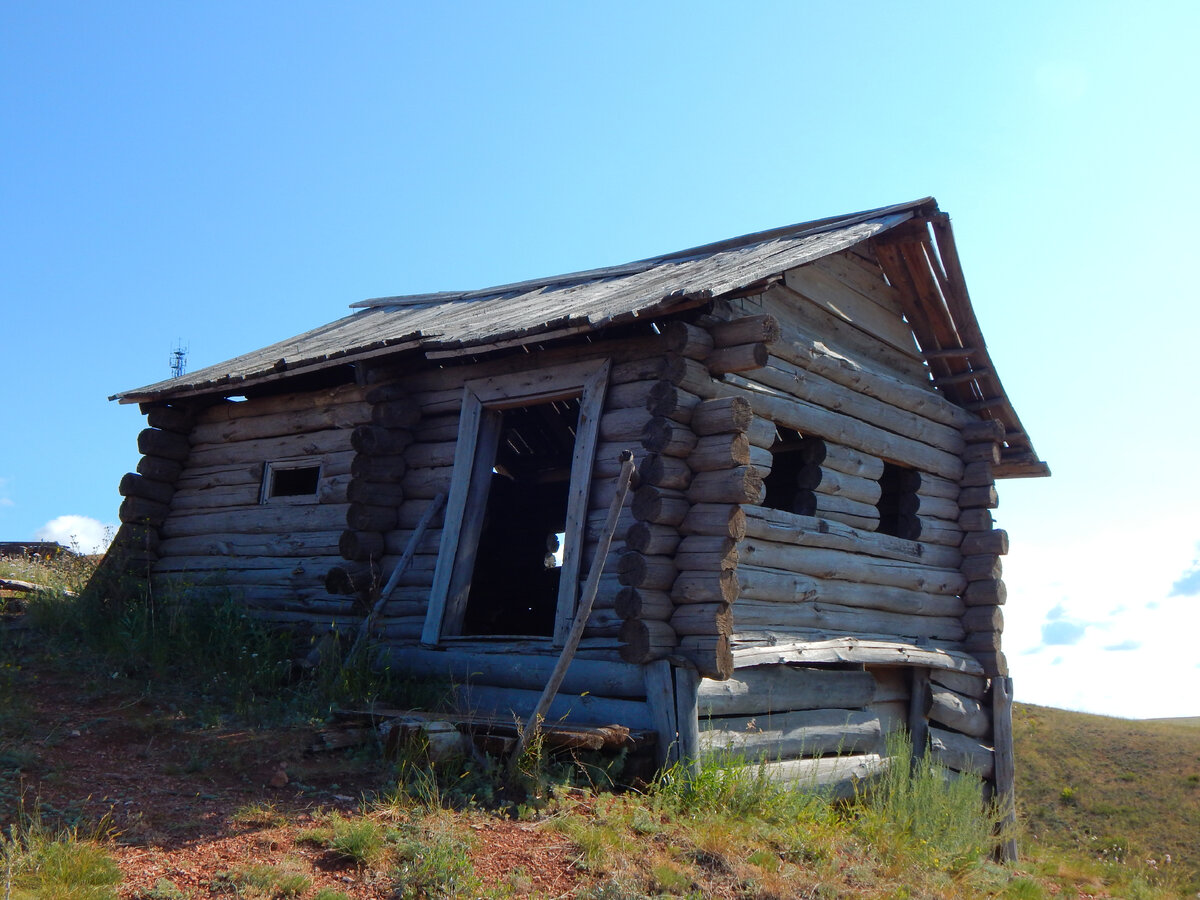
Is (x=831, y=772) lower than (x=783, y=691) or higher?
lower

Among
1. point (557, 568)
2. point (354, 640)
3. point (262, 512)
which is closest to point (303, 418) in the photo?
point (262, 512)

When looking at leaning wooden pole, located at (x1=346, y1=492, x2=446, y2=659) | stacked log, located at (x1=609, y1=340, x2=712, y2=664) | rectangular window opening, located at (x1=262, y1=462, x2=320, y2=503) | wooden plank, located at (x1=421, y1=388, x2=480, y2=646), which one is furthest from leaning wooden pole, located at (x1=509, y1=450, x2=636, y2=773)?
rectangular window opening, located at (x1=262, y1=462, x2=320, y2=503)

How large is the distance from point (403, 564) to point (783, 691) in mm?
3422

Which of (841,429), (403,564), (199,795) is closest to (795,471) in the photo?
(841,429)

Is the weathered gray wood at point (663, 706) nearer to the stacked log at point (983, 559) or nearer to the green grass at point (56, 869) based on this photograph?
the green grass at point (56, 869)

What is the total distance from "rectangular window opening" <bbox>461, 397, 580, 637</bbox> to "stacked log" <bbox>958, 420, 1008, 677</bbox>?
15.3ft

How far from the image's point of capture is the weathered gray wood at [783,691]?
781cm

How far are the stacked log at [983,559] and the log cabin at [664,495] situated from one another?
3cm

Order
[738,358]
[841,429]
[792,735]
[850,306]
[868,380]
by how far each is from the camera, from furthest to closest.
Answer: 1. [850,306]
2. [868,380]
3. [841,429]
4. [792,735]
5. [738,358]

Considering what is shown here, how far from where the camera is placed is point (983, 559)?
11.4m

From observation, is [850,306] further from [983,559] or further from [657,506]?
[657,506]

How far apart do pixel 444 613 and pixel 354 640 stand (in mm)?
986

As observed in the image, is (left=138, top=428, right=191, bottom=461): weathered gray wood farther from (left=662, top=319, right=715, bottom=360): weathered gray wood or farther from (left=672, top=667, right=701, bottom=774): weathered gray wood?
(left=672, top=667, right=701, bottom=774): weathered gray wood

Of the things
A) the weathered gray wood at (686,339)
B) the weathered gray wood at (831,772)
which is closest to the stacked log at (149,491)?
the weathered gray wood at (686,339)
